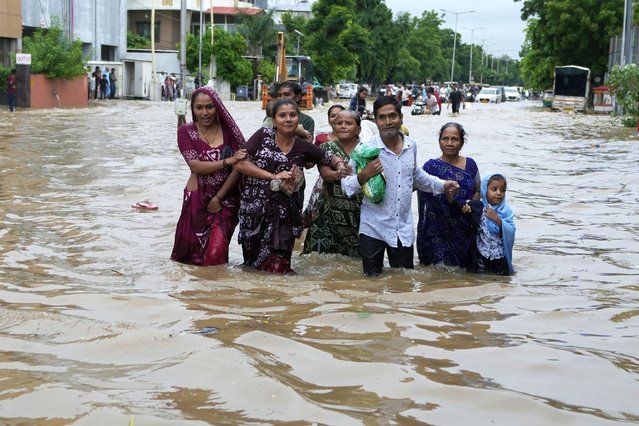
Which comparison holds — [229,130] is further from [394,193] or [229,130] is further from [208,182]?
[394,193]

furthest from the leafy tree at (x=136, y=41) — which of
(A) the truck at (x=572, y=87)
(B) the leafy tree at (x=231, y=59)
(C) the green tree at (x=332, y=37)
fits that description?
(A) the truck at (x=572, y=87)

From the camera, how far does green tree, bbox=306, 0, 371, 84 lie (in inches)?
2477

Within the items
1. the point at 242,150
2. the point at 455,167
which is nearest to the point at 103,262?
the point at 242,150

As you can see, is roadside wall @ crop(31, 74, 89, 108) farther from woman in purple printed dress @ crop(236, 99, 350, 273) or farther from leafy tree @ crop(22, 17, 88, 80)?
woman in purple printed dress @ crop(236, 99, 350, 273)

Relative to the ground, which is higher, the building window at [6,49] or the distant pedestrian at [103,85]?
the building window at [6,49]

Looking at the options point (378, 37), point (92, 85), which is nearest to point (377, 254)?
point (92, 85)

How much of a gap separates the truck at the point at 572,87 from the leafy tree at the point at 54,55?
25351mm

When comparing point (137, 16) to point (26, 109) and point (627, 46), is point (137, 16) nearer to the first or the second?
point (26, 109)

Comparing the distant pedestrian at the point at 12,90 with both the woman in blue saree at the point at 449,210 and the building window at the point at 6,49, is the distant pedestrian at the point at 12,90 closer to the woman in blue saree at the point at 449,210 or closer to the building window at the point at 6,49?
the building window at the point at 6,49

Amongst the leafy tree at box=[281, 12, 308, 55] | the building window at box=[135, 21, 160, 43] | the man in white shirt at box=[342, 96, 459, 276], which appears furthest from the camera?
the leafy tree at box=[281, 12, 308, 55]

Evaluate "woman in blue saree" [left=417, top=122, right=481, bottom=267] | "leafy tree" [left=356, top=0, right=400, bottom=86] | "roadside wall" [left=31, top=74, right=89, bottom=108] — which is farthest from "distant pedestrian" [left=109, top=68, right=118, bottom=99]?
"woman in blue saree" [left=417, top=122, right=481, bottom=267]

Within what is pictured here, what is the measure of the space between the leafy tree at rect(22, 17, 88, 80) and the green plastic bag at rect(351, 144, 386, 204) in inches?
1166

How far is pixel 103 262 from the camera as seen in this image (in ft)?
24.9

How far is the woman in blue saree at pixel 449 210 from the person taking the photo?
22.5 ft
